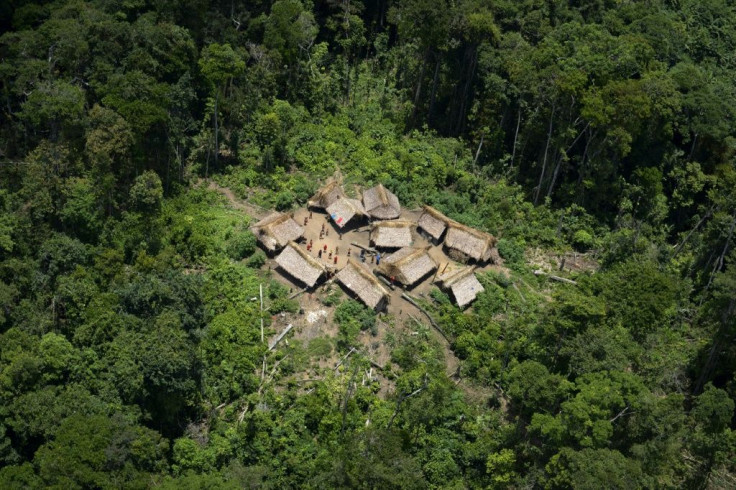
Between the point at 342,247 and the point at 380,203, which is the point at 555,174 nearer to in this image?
the point at 380,203

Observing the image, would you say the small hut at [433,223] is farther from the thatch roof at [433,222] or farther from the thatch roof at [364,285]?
the thatch roof at [364,285]

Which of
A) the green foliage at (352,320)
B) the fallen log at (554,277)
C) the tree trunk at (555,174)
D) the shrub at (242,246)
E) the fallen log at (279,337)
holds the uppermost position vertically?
the tree trunk at (555,174)

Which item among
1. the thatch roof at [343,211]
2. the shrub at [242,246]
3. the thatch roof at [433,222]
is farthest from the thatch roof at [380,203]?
Result: the shrub at [242,246]

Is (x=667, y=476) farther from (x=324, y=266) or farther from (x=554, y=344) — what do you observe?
(x=324, y=266)

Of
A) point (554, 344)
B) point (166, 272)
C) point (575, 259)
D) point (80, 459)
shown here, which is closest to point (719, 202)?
point (575, 259)

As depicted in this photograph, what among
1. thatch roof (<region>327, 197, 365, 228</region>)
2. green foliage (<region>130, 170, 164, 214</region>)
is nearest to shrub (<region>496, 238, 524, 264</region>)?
thatch roof (<region>327, 197, 365, 228</region>)
